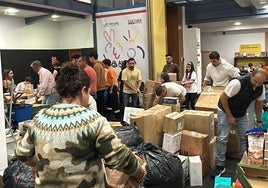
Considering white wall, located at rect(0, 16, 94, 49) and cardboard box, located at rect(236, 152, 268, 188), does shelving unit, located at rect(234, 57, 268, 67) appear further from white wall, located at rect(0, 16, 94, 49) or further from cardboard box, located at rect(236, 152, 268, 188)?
cardboard box, located at rect(236, 152, 268, 188)

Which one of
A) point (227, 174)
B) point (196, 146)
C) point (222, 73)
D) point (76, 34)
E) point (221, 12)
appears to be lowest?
point (227, 174)

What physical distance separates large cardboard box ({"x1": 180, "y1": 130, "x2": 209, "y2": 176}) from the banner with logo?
3958 mm

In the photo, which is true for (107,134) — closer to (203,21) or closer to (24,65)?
(24,65)

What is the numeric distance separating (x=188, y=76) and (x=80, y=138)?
514 centimetres

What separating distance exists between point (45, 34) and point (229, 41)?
7.21m

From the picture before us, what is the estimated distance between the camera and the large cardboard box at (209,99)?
4.46m

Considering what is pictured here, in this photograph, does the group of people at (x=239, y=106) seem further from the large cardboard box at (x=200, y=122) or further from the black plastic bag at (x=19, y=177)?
the black plastic bag at (x=19, y=177)

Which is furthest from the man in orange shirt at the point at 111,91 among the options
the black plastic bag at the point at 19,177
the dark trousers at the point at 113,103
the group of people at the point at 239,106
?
the black plastic bag at the point at 19,177

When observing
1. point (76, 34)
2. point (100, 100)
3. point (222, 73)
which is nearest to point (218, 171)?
point (222, 73)

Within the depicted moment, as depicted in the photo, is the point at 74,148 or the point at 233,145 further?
the point at 233,145

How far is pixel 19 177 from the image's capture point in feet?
8.66

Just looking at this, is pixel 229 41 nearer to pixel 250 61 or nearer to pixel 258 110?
pixel 250 61

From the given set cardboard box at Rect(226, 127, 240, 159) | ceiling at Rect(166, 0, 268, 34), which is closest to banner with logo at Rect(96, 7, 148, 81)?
ceiling at Rect(166, 0, 268, 34)

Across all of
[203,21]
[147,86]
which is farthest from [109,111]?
[203,21]
